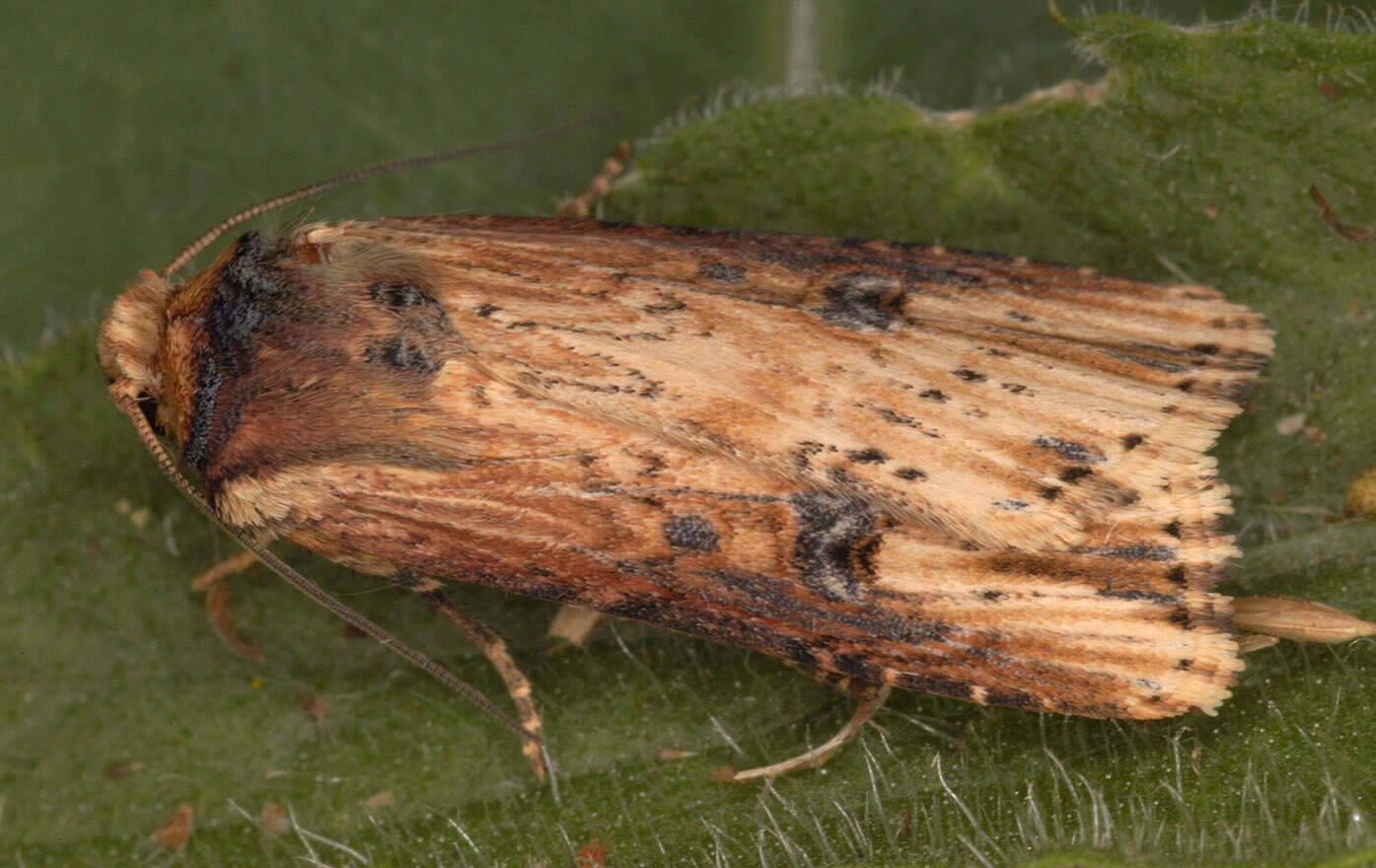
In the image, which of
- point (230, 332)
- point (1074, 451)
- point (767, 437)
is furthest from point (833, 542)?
point (230, 332)

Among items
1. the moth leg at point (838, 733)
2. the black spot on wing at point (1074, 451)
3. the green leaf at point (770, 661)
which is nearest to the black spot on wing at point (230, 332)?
the green leaf at point (770, 661)

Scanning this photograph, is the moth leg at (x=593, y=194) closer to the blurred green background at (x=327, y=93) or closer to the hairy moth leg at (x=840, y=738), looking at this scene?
the blurred green background at (x=327, y=93)

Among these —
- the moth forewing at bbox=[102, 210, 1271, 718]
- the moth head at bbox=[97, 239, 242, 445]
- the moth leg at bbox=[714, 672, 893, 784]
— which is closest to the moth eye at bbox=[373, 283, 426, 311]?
the moth forewing at bbox=[102, 210, 1271, 718]

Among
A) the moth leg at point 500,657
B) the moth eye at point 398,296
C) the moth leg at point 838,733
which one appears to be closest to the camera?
the moth eye at point 398,296

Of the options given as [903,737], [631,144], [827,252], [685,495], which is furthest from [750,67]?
[903,737]

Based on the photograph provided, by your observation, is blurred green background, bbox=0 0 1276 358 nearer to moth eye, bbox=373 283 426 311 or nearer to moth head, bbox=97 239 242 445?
moth head, bbox=97 239 242 445

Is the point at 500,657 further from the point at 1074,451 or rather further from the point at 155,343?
the point at 1074,451
